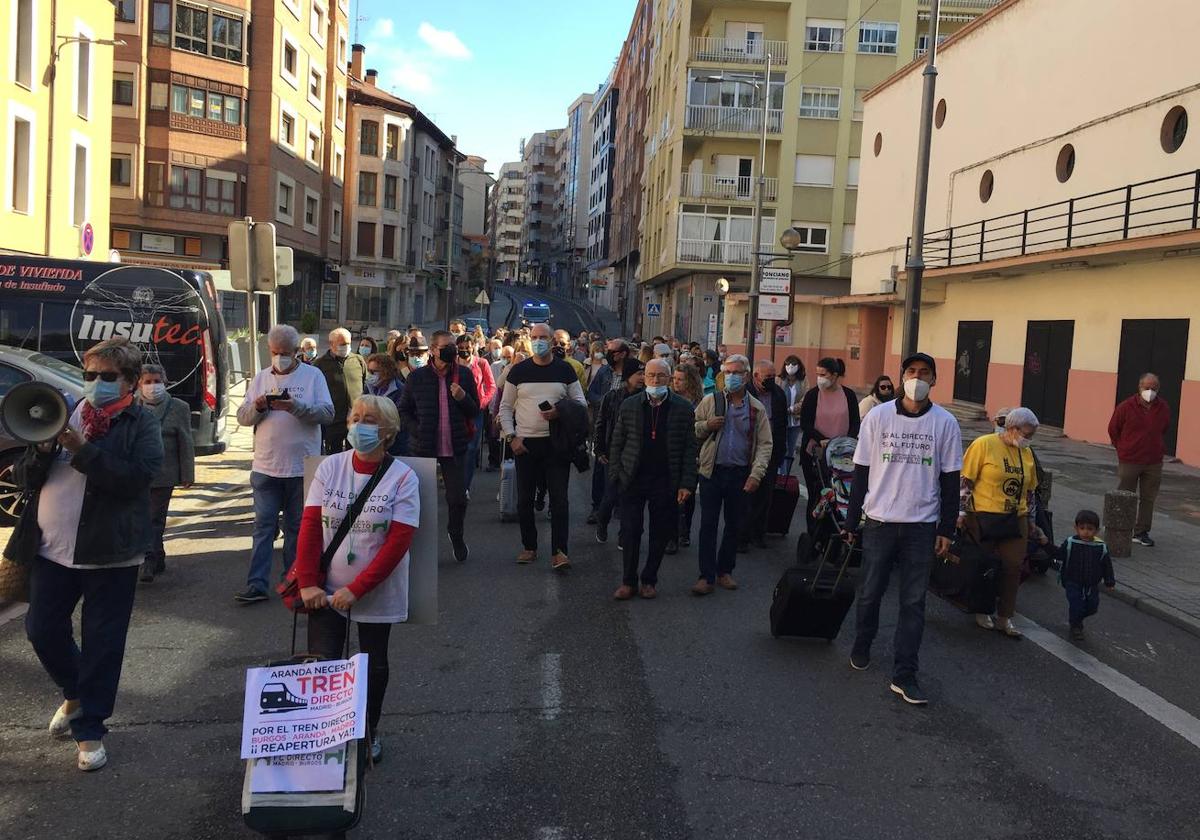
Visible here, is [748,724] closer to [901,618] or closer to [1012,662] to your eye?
[901,618]

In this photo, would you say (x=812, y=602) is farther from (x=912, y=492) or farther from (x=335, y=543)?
(x=335, y=543)

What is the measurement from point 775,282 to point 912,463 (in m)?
13.6

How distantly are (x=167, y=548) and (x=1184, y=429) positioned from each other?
1608 cm

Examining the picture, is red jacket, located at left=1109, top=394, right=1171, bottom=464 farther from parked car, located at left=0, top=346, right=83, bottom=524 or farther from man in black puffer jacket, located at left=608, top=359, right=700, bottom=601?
parked car, located at left=0, top=346, right=83, bottom=524

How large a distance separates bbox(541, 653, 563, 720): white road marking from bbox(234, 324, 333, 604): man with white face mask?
89.1 inches

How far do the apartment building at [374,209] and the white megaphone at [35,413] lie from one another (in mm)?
52190

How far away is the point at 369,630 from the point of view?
4121mm

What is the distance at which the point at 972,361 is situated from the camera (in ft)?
87.8

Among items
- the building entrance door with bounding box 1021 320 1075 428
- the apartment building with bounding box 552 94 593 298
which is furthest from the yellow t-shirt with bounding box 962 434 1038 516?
the apartment building with bounding box 552 94 593 298

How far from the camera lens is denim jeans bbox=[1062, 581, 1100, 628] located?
6969 millimetres

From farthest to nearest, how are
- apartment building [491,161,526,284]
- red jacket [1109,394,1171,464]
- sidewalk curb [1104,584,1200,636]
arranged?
apartment building [491,161,526,284] → red jacket [1109,394,1171,464] → sidewalk curb [1104,584,1200,636]

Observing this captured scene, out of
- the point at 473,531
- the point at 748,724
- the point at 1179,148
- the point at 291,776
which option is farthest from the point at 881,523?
the point at 1179,148

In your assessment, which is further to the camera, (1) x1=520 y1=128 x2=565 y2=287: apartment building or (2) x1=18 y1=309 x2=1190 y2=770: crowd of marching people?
(1) x1=520 y1=128 x2=565 y2=287: apartment building

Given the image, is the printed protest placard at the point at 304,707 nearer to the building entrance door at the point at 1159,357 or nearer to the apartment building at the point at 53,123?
the building entrance door at the point at 1159,357
